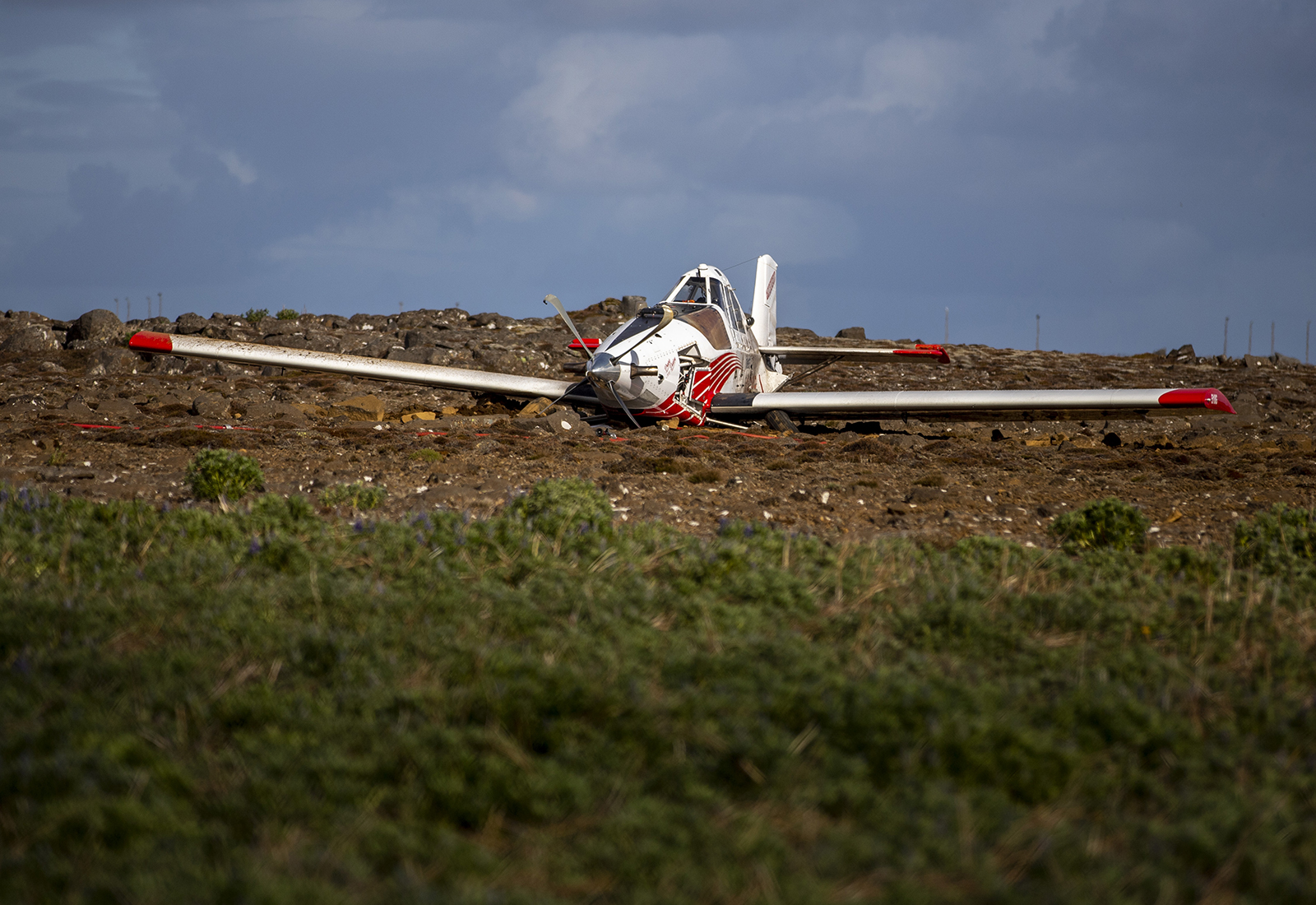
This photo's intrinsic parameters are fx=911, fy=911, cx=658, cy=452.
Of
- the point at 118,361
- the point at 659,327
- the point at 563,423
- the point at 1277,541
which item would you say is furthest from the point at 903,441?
the point at 118,361

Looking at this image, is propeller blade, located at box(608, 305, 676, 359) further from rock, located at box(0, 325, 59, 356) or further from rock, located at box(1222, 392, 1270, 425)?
rock, located at box(0, 325, 59, 356)

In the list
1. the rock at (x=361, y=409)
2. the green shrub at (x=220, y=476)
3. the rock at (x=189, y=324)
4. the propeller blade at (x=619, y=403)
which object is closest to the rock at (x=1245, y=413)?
the propeller blade at (x=619, y=403)

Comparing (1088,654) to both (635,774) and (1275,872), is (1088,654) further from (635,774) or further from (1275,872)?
(635,774)

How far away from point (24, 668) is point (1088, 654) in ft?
14.3

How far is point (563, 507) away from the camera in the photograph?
622 centimetres

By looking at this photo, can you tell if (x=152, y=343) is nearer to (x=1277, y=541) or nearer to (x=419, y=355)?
(x=419, y=355)

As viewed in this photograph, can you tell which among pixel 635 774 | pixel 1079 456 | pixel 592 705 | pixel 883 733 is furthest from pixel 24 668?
pixel 1079 456

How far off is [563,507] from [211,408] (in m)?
12.0

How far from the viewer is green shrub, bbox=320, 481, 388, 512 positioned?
7.11 metres

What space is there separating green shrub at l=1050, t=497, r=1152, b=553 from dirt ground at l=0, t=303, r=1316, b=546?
0.36 m

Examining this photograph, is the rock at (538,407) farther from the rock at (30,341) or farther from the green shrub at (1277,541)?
the rock at (30,341)

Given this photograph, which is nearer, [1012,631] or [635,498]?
[1012,631]

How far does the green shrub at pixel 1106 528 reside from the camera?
6547 millimetres

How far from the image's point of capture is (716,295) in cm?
1722
